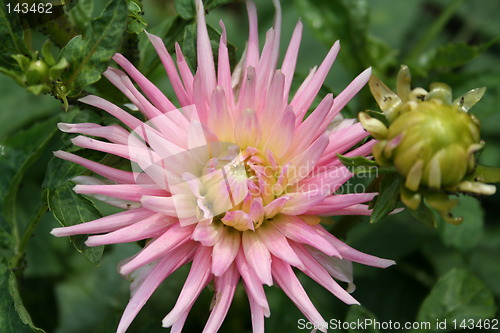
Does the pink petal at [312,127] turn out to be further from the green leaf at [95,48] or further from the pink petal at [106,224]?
the green leaf at [95,48]

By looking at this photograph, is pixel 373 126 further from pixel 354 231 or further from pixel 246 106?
pixel 354 231

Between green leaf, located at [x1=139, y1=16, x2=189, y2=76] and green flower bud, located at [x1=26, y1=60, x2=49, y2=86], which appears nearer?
green flower bud, located at [x1=26, y1=60, x2=49, y2=86]

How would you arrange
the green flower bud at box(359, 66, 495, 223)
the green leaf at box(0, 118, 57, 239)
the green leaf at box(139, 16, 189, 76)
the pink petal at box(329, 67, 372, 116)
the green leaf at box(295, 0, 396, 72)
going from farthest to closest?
the green leaf at box(295, 0, 396, 72) < the green leaf at box(0, 118, 57, 239) < the green leaf at box(139, 16, 189, 76) < the pink petal at box(329, 67, 372, 116) < the green flower bud at box(359, 66, 495, 223)

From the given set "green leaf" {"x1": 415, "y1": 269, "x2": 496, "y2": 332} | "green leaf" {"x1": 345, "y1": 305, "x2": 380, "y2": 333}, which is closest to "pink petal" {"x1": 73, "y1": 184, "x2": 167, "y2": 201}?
"green leaf" {"x1": 345, "y1": 305, "x2": 380, "y2": 333}

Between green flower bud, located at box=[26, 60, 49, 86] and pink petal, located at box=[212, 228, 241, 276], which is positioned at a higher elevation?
green flower bud, located at box=[26, 60, 49, 86]

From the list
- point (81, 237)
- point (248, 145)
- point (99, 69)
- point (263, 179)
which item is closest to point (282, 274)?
point (263, 179)

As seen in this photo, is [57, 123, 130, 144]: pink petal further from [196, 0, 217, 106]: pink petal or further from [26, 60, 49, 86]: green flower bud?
[196, 0, 217, 106]: pink petal

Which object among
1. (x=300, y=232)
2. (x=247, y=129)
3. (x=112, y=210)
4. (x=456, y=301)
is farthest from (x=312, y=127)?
(x=112, y=210)
